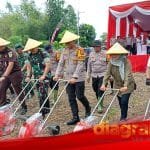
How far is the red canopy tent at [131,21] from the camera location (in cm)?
1836

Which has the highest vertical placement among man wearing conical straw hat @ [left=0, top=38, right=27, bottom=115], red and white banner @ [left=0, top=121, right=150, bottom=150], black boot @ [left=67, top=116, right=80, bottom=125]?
man wearing conical straw hat @ [left=0, top=38, right=27, bottom=115]

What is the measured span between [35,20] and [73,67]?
68951mm

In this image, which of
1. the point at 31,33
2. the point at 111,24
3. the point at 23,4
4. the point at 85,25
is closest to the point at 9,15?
the point at 23,4

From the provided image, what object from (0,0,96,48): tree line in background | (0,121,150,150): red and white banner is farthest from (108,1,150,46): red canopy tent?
(0,0,96,48): tree line in background

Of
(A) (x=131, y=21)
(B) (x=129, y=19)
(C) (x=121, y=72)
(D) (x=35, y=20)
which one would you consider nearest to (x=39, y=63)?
(C) (x=121, y=72)

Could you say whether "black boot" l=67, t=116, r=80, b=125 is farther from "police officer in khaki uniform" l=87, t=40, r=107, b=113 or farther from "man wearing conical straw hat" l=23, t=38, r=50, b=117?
"police officer in khaki uniform" l=87, t=40, r=107, b=113

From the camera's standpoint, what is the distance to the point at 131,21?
20859 millimetres

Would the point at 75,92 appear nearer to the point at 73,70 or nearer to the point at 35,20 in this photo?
the point at 73,70

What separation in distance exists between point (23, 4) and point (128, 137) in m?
81.1

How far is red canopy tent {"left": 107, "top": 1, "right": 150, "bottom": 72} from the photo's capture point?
18359mm

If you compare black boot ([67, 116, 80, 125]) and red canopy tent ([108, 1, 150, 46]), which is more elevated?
red canopy tent ([108, 1, 150, 46])

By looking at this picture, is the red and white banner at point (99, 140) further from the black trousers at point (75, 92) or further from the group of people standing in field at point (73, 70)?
the black trousers at point (75, 92)

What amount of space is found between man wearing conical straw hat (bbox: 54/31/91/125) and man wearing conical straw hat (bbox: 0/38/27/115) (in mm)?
1272

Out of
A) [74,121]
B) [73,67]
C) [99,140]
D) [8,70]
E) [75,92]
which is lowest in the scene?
[74,121]
